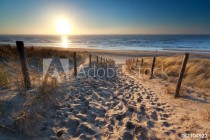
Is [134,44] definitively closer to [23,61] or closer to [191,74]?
[191,74]

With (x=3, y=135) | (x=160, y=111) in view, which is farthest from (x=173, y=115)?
(x=3, y=135)

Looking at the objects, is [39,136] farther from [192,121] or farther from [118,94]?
[192,121]

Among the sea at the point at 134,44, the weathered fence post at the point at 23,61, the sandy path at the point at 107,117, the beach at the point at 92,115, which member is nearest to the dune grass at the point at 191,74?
the beach at the point at 92,115

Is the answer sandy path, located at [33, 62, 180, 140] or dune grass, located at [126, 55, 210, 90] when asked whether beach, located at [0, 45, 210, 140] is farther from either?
dune grass, located at [126, 55, 210, 90]

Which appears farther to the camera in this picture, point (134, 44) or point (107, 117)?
point (134, 44)

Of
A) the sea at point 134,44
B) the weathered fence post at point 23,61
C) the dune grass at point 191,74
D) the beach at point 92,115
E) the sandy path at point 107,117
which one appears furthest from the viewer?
the sea at point 134,44

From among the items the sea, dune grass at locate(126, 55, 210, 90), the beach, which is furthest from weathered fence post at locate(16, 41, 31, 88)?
the sea

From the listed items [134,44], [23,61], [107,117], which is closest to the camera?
[107,117]

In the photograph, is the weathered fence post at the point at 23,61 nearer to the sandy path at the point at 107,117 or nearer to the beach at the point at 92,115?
the beach at the point at 92,115

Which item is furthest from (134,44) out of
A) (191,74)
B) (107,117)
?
(107,117)

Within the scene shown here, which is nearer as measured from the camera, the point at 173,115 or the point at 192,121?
the point at 192,121

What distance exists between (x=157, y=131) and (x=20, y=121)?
353 cm

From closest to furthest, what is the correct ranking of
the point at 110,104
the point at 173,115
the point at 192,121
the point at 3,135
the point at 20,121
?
the point at 3,135 → the point at 20,121 → the point at 192,121 → the point at 173,115 → the point at 110,104

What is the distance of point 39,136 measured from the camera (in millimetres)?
3020
